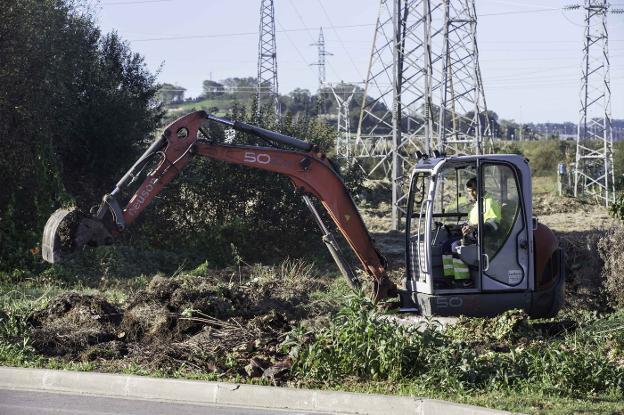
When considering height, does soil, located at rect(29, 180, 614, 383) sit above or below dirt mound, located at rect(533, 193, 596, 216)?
below

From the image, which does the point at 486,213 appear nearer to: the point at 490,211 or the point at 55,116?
the point at 490,211

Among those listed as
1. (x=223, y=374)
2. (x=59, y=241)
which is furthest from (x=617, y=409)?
(x=59, y=241)

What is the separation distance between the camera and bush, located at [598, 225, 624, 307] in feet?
44.5

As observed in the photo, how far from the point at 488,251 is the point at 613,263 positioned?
2107 millimetres

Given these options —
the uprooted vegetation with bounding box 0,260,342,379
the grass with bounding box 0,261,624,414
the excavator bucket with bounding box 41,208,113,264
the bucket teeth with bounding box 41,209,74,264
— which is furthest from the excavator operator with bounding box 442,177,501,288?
the bucket teeth with bounding box 41,209,74,264

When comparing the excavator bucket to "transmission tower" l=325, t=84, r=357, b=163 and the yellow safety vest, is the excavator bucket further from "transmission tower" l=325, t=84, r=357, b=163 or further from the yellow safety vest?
"transmission tower" l=325, t=84, r=357, b=163

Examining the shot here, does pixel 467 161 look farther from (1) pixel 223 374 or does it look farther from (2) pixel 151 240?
(2) pixel 151 240

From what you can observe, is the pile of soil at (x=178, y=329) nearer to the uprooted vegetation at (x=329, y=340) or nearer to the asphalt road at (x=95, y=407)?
the uprooted vegetation at (x=329, y=340)

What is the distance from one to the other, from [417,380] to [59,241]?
5.41 meters

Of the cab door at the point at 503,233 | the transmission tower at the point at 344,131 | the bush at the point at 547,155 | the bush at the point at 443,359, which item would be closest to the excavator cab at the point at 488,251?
the cab door at the point at 503,233

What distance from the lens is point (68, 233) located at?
12281mm

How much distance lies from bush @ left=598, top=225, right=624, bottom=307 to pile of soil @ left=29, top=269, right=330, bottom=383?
164 inches

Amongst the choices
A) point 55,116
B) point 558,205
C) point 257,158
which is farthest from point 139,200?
point 558,205

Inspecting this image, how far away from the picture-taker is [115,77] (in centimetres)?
2645
